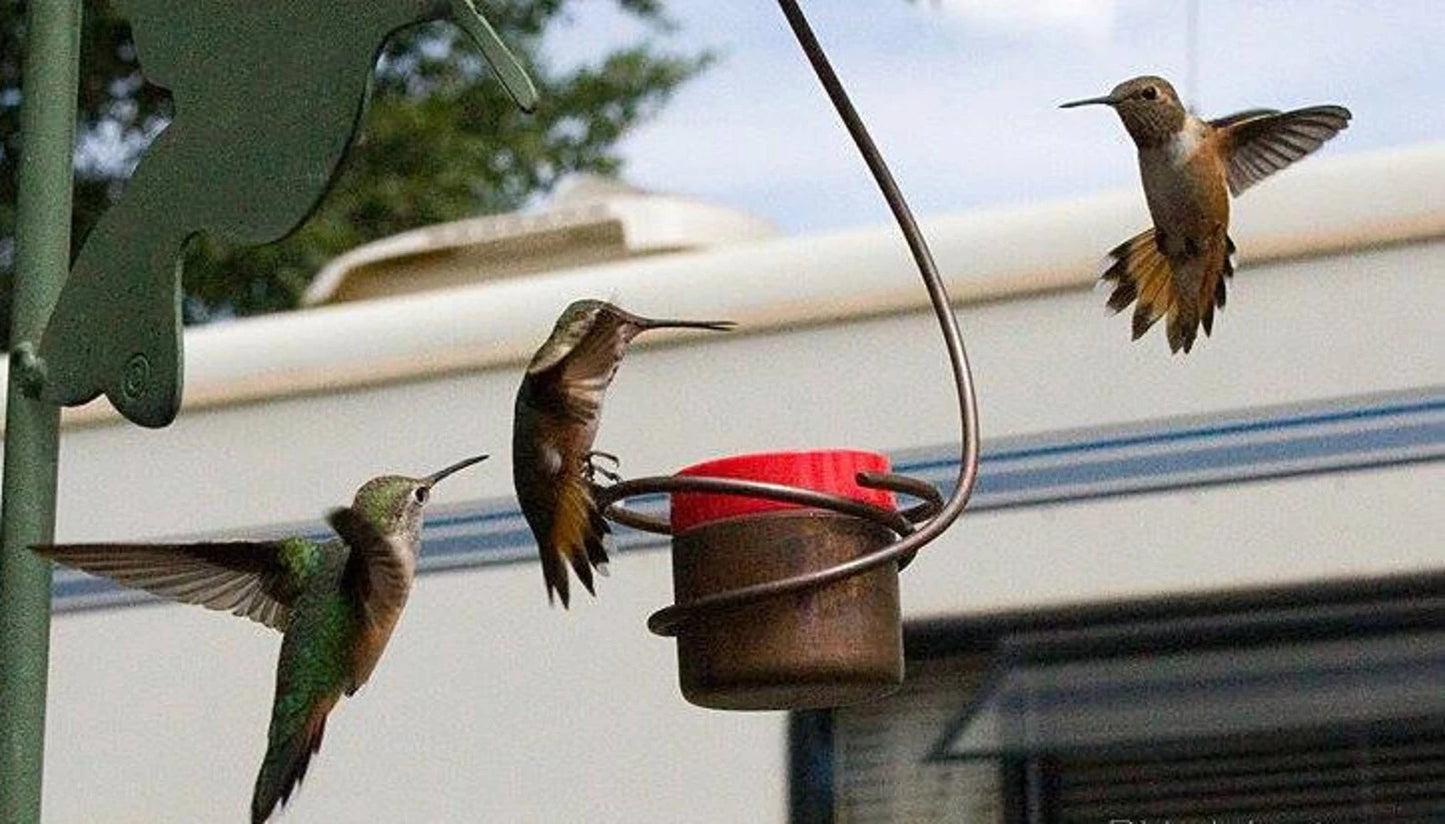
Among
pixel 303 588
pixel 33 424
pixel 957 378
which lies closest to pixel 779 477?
pixel 957 378

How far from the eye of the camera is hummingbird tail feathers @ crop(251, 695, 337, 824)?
273 cm

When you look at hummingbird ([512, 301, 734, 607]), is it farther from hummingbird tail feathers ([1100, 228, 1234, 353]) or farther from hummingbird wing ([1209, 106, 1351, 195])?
hummingbird wing ([1209, 106, 1351, 195])

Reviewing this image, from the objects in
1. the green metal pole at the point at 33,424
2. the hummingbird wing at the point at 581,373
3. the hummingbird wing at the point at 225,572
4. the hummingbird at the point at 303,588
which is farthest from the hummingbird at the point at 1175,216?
the green metal pole at the point at 33,424

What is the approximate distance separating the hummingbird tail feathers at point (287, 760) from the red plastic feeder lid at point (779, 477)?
1.40 feet

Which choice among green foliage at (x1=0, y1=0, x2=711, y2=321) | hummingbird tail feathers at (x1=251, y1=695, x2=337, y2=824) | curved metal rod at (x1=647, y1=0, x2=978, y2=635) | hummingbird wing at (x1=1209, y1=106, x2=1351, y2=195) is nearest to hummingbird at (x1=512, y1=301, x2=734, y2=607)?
curved metal rod at (x1=647, y1=0, x2=978, y2=635)

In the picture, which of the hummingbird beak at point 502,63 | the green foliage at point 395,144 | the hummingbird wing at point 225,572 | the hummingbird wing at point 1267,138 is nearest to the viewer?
the hummingbird beak at point 502,63

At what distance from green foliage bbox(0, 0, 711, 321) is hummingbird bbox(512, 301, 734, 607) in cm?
891

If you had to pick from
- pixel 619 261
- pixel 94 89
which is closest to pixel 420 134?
pixel 94 89

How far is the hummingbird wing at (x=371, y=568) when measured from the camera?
2.38 m

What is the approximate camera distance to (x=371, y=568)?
2521 mm

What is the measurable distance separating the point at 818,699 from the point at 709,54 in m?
11.8

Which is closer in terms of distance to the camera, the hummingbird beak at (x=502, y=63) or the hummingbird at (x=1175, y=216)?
the hummingbird beak at (x=502, y=63)

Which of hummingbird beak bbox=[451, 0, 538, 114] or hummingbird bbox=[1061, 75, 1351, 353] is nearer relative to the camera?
hummingbird beak bbox=[451, 0, 538, 114]

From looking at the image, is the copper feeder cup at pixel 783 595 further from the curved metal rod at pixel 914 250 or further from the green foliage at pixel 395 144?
the green foliage at pixel 395 144
